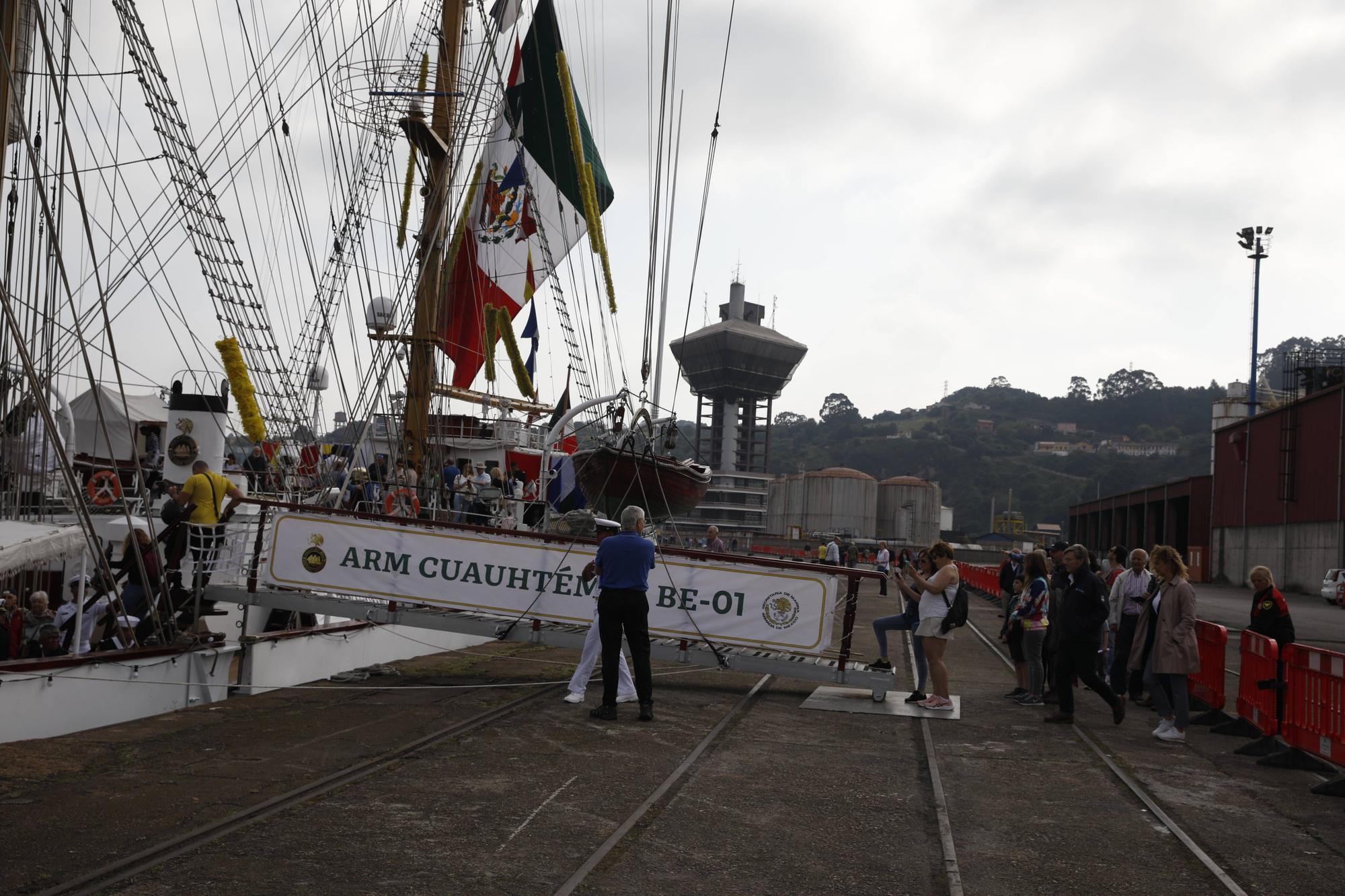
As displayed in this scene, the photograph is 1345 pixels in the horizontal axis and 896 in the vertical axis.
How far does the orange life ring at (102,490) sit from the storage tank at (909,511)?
118 metres

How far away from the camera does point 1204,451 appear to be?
551 feet

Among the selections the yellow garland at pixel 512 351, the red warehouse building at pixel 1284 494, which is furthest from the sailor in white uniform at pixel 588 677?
the red warehouse building at pixel 1284 494

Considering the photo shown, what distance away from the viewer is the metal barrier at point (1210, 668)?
11266mm

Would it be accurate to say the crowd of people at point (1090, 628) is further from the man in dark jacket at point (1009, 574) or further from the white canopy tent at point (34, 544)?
the man in dark jacket at point (1009, 574)

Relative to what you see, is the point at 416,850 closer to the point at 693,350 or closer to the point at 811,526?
the point at 811,526

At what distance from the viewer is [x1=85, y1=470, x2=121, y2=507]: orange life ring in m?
12.6

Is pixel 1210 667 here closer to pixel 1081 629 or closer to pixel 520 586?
pixel 1081 629

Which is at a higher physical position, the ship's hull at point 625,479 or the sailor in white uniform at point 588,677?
the ship's hull at point 625,479

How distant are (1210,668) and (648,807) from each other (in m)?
7.87

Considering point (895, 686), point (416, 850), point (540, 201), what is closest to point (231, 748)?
point (416, 850)

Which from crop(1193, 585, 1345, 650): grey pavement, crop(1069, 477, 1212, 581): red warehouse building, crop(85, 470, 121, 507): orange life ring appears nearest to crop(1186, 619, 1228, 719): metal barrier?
crop(1193, 585, 1345, 650): grey pavement

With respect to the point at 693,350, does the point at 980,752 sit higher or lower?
lower

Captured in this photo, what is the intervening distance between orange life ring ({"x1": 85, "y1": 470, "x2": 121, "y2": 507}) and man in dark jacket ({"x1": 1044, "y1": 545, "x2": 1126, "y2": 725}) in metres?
9.93

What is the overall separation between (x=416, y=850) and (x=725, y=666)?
592 centimetres
